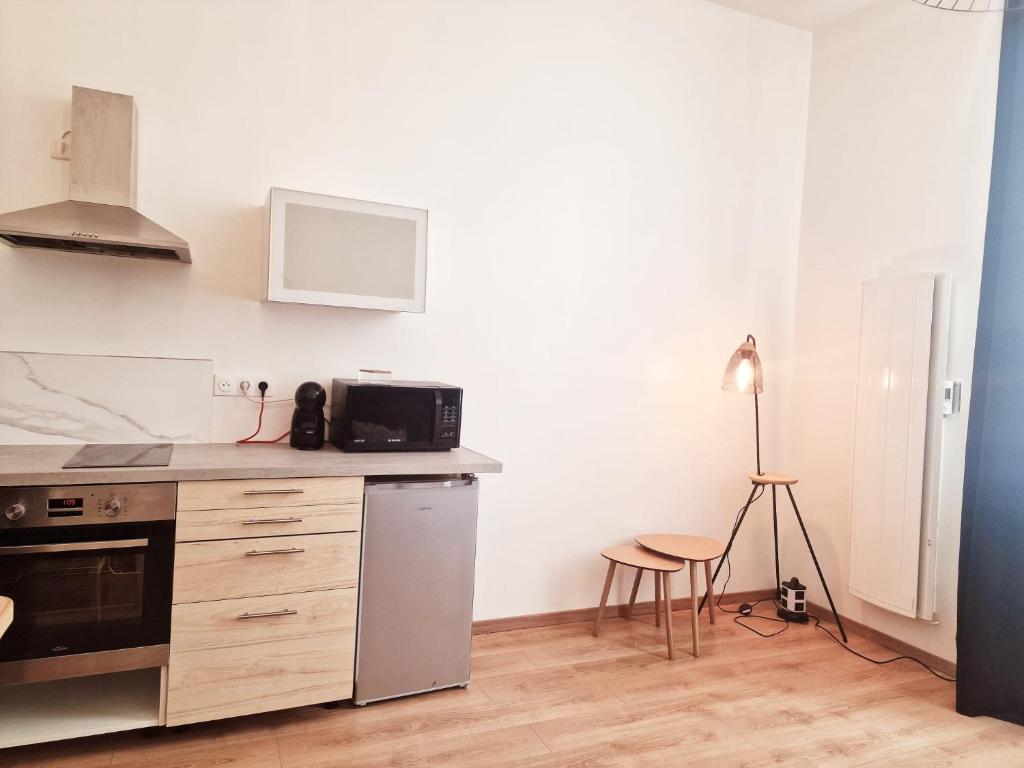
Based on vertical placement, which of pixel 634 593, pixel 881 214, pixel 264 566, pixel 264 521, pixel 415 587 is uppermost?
pixel 881 214

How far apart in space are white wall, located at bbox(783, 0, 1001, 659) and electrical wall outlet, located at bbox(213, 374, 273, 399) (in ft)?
8.95

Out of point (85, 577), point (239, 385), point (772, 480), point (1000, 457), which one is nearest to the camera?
point (85, 577)

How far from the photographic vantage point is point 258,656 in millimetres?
2139

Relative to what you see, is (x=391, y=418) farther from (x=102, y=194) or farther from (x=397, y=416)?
(x=102, y=194)

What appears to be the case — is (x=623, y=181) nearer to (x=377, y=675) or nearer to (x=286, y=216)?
(x=286, y=216)

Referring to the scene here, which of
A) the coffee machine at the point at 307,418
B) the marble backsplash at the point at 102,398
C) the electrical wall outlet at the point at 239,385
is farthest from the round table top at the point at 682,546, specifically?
the marble backsplash at the point at 102,398

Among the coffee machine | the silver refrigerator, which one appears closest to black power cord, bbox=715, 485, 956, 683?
the silver refrigerator

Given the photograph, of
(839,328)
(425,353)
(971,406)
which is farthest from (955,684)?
(425,353)

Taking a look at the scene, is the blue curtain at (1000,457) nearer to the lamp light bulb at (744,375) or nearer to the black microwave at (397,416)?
the lamp light bulb at (744,375)

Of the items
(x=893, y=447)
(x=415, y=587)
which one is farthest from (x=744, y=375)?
(x=415, y=587)

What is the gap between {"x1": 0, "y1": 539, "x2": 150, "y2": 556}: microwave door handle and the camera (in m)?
1.87

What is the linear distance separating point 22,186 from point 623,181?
7.98 ft

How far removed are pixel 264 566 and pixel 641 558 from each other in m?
1.61

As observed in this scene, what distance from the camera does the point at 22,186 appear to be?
7.54ft
